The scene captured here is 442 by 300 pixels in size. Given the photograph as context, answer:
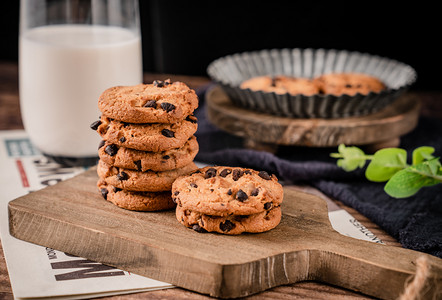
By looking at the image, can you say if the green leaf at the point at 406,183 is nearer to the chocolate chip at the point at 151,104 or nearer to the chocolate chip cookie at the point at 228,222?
the chocolate chip cookie at the point at 228,222

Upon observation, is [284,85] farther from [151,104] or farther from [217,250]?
[217,250]

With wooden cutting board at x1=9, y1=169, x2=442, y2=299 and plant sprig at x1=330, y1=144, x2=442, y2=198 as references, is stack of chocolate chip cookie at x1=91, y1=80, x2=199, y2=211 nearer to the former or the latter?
wooden cutting board at x1=9, y1=169, x2=442, y2=299

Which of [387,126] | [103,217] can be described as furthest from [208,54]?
[103,217]

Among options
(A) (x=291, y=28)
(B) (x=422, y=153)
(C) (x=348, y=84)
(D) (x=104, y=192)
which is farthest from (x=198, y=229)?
(A) (x=291, y=28)

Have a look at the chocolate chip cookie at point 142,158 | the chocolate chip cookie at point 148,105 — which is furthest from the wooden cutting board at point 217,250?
the chocolate chip cookie at point 148,105

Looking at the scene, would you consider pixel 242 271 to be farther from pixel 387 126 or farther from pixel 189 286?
pixel 387 126

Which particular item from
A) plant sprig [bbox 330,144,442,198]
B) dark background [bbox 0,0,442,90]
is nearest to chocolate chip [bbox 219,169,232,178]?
plant sprig [bbox 330,144,442,198]
